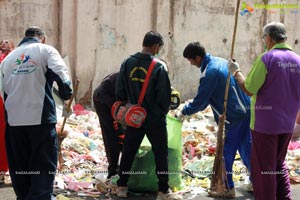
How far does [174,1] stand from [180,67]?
1586 mm

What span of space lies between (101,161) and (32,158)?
2.73 m

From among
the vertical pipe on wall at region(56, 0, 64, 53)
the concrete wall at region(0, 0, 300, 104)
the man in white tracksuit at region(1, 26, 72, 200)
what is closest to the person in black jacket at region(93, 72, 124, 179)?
the man in white tracksuit at region(1, 26, 72, 200)

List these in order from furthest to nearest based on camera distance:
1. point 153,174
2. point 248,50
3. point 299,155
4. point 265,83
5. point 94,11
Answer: point 248,50 < point 94,11 < point 299,155 < point 153,174 < point 265,83

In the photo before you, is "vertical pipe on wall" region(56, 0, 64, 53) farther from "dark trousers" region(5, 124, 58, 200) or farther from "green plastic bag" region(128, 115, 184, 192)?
"dark trousers" region(5, 124, 58, 200)

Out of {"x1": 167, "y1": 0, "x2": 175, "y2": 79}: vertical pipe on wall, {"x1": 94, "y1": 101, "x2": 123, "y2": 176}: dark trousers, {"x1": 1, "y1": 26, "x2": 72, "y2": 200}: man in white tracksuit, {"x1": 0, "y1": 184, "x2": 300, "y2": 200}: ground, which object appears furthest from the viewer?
{"x1": 167, "y1": 0, "x2": 175, "y2": 79}: vertical pipe on wall

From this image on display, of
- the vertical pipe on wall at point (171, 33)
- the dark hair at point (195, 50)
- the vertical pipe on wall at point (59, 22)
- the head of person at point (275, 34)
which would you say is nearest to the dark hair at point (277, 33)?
the head of person at point (275, 34)

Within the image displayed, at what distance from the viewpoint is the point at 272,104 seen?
496cm

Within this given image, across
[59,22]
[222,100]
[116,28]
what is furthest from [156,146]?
[116,28]

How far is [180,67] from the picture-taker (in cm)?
1267

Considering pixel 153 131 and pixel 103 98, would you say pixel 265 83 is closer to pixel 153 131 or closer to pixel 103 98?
pixel 153 131

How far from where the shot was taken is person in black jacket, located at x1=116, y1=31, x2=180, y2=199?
5.77m

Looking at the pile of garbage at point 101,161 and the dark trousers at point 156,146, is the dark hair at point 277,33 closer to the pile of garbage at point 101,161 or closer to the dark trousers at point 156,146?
the dark trousers at point 156,146

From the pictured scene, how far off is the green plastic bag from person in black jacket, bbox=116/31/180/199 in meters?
0.31

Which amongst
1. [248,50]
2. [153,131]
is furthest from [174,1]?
[153,131]
